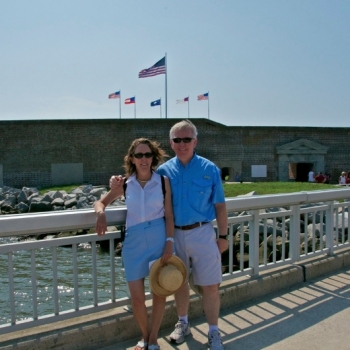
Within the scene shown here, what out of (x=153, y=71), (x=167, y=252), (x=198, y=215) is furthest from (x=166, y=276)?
(x=153, y=71)

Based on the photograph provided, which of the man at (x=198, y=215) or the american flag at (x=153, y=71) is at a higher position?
the american flag at (x=153, y=71)

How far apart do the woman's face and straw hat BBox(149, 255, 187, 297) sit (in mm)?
660

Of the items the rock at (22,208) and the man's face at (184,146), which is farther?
the rock at (22,208)

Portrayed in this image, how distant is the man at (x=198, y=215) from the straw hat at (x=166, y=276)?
0.24 metres

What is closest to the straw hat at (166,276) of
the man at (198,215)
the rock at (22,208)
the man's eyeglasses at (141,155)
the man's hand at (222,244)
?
the man at (198,215)

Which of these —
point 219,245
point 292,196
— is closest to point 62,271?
point 292,196

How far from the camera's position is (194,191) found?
3.36 meters

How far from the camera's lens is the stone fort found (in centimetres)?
2934

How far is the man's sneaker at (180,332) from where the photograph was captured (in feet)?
11.5

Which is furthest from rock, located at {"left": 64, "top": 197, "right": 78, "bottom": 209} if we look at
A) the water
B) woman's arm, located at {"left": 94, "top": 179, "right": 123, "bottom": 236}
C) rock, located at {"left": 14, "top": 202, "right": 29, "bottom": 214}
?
woman's arm, located at {"left": 94, "top": 179, "right": 123, "bottom": 236}

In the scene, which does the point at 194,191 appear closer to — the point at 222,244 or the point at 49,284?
the point at 222,244

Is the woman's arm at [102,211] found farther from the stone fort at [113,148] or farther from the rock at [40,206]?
the stone fort at [113,148]

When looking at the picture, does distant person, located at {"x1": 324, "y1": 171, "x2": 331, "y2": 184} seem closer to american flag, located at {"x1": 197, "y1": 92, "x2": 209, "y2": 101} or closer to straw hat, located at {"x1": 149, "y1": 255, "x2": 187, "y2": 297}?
american flag, located at {"x1": 197, "y1": 92, "x2": 209, "y2": 101}

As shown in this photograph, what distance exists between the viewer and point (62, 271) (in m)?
11.3
